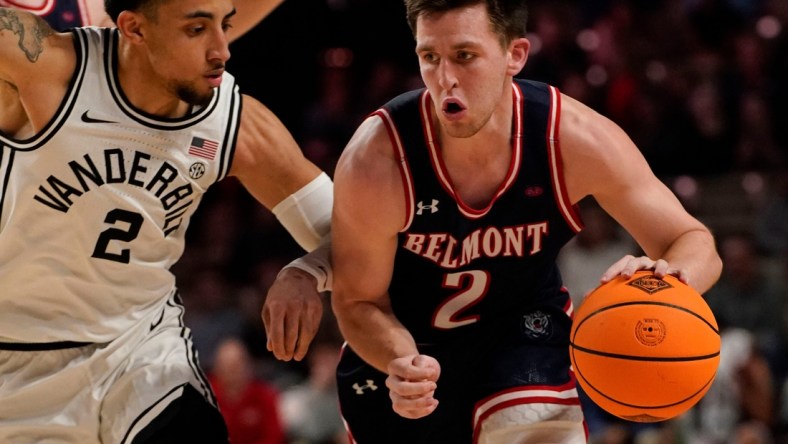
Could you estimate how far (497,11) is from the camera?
3.70 m

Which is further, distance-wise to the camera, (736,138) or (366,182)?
(736,138)

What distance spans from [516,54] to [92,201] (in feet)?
4.96

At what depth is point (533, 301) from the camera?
4090 mm

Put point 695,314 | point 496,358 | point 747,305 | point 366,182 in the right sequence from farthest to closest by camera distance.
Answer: point 747,305, point 496,358, point 366,182, point 695,314

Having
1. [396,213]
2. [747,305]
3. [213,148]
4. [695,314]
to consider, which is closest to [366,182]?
[396,213]

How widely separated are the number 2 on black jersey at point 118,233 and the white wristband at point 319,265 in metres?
0.52

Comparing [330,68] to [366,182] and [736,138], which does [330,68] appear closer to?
[736,138]

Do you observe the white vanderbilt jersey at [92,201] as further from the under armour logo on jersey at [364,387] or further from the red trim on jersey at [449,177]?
the under armour logo on jersey at [364,387]

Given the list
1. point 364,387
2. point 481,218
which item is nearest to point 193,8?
point 481,218

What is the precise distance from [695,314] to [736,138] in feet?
20.1

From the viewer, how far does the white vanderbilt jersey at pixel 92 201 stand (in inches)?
145

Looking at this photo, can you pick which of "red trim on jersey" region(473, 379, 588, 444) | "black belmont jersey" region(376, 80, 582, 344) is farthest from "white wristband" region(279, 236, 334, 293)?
"red trim on jersey" region(473, 379, 588, 444)

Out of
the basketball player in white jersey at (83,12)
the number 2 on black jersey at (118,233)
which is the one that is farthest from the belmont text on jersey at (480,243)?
the basketball player in white jersey at (83,12)

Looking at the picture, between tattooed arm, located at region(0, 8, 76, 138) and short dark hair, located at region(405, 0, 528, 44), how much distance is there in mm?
1156
